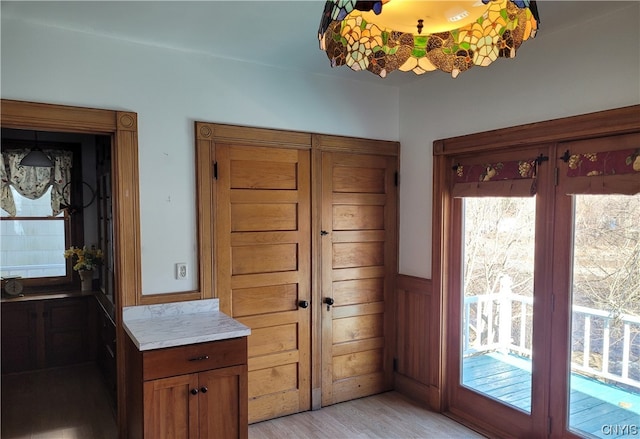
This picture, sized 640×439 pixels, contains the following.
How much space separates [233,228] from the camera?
10.2 ft

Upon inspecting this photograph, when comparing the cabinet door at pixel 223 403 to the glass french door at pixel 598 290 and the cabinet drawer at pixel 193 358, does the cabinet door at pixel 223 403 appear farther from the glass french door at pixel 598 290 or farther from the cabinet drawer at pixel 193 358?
the glass french door at pixel 598 290

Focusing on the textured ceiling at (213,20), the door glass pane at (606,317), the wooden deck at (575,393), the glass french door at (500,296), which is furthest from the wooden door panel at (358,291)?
the textured ceiling at (213,20)

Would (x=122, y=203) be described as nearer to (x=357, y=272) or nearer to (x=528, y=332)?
(x=357, y=272)

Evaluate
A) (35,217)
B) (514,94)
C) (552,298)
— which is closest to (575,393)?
(552,298)

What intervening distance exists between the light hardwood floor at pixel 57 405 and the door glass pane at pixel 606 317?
304 cm

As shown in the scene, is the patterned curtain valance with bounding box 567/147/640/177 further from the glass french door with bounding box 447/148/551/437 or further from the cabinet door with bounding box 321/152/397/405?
the cabinet door with bounding box 321/152/397/405

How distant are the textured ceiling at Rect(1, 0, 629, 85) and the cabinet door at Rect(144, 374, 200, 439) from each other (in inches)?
77.6

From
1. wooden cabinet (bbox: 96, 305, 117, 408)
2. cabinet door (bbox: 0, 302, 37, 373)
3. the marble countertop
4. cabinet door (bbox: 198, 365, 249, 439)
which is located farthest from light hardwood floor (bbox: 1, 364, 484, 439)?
the marble countertop

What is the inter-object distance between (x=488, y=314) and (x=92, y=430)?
115 inches

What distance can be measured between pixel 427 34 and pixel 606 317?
1.97 metres

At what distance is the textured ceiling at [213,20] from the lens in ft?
7.52

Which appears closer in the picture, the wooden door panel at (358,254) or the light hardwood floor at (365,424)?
the light hardwood floor at (365,424)

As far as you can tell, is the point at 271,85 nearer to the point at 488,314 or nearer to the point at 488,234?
the point at 488,234

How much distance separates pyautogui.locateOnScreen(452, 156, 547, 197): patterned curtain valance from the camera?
2797 millimetres
